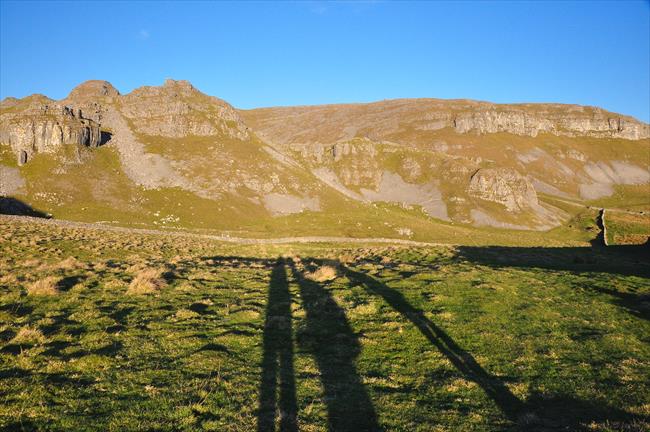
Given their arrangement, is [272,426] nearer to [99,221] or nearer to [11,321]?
[11,321]

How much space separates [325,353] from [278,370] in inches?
Result: 102

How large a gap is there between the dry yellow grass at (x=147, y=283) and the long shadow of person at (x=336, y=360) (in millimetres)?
9766

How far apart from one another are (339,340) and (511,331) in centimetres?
845

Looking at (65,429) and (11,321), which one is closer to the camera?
(65,429)

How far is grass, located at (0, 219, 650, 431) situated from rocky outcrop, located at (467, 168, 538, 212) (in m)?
132

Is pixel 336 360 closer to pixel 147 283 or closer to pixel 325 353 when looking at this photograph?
pixel 325 353

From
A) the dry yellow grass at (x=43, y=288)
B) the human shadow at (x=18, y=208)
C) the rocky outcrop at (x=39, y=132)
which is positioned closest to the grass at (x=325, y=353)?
the dry yellow grass at (x=43, y=288)

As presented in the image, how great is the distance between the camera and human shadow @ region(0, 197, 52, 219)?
264 ft

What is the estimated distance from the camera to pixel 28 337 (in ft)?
48.6

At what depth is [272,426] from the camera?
10000mm

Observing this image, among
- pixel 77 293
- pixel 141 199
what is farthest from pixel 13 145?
pixel 77 293

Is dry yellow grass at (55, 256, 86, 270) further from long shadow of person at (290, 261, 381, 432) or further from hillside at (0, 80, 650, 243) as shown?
hillside at (0, 80, 650, 243)

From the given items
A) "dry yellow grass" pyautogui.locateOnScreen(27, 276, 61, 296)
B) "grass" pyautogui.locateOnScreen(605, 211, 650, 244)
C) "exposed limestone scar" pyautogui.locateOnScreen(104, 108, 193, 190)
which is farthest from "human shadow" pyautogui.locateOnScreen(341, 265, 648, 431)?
"grass" pyautogui.locateOnScreen(605, 211, 650, 244)

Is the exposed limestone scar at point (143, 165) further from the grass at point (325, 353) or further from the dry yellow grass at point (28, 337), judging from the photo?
the dry yellow grass at point (28, 337)
